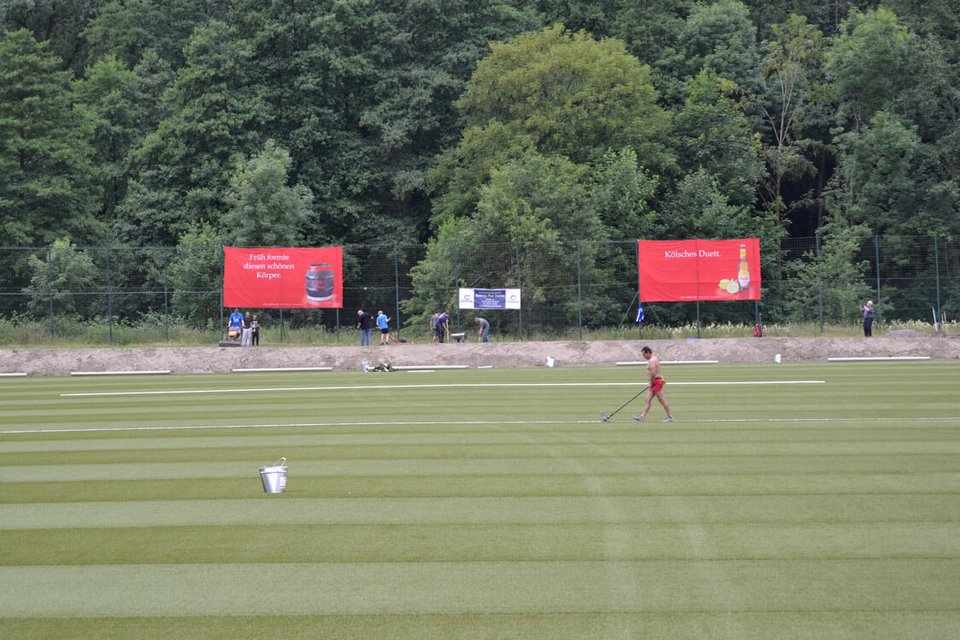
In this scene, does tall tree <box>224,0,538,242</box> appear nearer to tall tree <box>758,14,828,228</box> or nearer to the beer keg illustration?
tall tree <box>758,14,828,228</box>

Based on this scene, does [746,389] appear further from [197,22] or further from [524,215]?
[197,22]

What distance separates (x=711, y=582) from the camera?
9.60m

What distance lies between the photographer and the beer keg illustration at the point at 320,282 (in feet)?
143

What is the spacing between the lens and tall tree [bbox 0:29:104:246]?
62.7 metres

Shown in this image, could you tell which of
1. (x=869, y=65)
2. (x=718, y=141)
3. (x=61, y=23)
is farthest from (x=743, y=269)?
(x=61, y=23)

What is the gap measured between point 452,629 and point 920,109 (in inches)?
2516

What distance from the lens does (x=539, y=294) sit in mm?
44156

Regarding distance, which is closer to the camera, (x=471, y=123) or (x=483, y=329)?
(x=483, y=329)

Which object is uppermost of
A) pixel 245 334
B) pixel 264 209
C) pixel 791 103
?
pixel 791 103

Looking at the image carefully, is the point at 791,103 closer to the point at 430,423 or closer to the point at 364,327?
the point at 364,327

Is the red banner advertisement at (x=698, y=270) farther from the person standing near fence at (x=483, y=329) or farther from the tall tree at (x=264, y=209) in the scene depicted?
the tall tree at (x=264, y=209)

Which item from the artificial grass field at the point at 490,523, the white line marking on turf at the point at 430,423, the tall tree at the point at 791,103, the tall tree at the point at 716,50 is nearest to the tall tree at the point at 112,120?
the tall tree at the point at 716,50

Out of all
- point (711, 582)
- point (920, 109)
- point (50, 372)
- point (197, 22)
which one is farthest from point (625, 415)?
point (197, 22)

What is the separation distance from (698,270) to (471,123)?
85.0 ft
